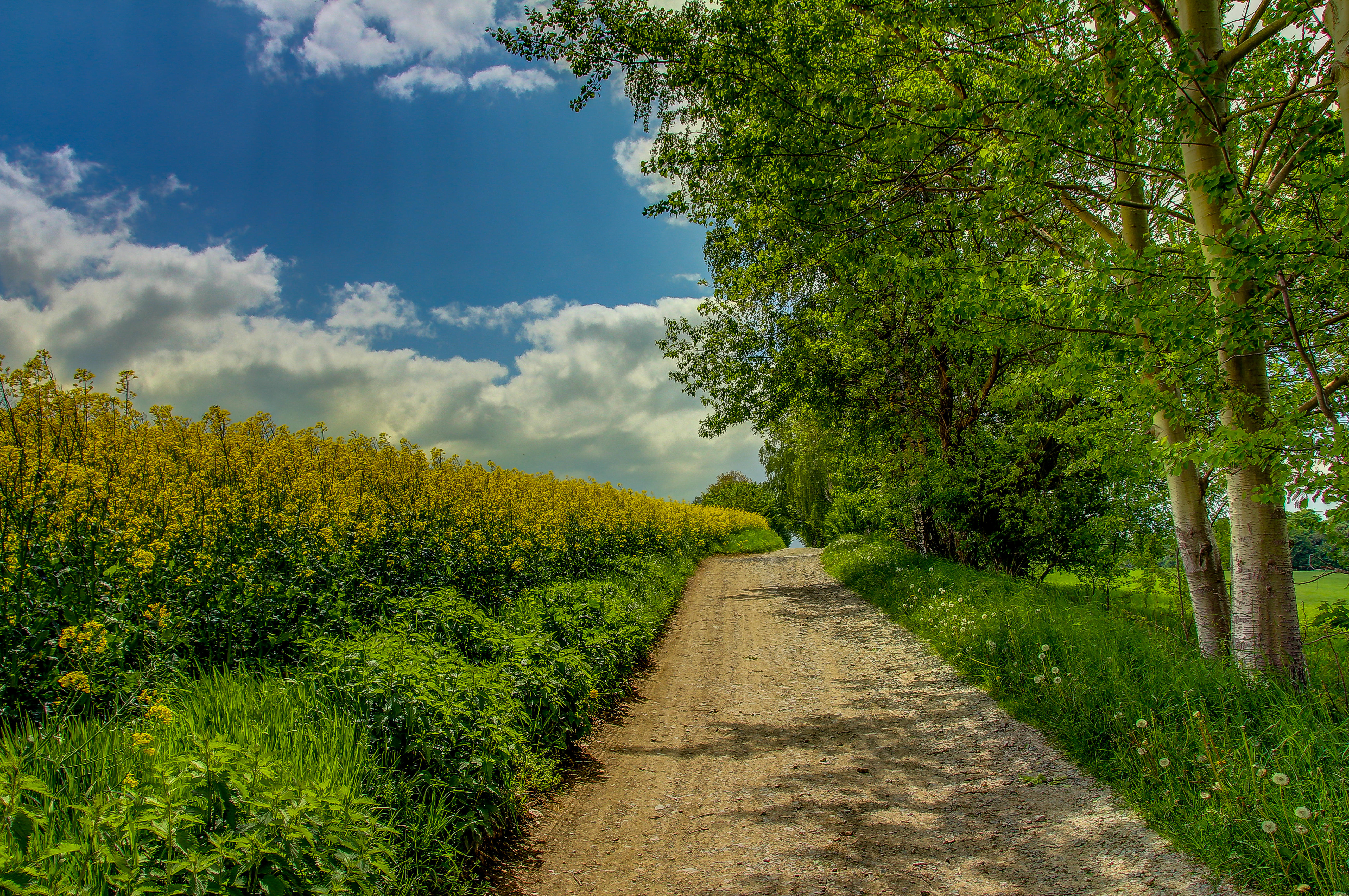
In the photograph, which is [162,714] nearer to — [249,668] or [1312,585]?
[249,668]

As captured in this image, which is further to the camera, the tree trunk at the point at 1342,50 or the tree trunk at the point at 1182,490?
the tree trunk at the point at 1182,490

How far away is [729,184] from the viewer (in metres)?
8.25

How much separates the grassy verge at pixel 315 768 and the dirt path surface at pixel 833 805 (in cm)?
54

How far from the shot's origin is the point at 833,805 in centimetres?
437

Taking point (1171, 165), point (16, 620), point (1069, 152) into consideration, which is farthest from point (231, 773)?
point (1171, 165)

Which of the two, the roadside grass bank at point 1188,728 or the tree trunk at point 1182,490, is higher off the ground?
the tree trunk at point 1182,490

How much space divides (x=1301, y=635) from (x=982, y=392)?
7.71 m

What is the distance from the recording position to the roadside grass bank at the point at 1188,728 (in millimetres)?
3180

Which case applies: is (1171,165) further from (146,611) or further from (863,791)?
(146,611)

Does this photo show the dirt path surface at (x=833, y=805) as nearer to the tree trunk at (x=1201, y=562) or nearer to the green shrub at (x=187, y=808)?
the green shrub at (x=187, y=808)

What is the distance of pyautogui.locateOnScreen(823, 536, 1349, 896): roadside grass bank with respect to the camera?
125 inches

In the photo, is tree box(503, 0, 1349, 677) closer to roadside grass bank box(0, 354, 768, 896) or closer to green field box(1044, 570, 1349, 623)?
green field box(1044, 570, 1349, 623)

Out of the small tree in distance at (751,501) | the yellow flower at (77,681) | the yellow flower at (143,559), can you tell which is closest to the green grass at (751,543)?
the small tree in distance at (751,501)

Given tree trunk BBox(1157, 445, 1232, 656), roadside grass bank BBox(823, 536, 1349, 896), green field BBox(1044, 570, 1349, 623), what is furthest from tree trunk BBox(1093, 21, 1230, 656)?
green field BBox(1044, 570, 1349, 623)
